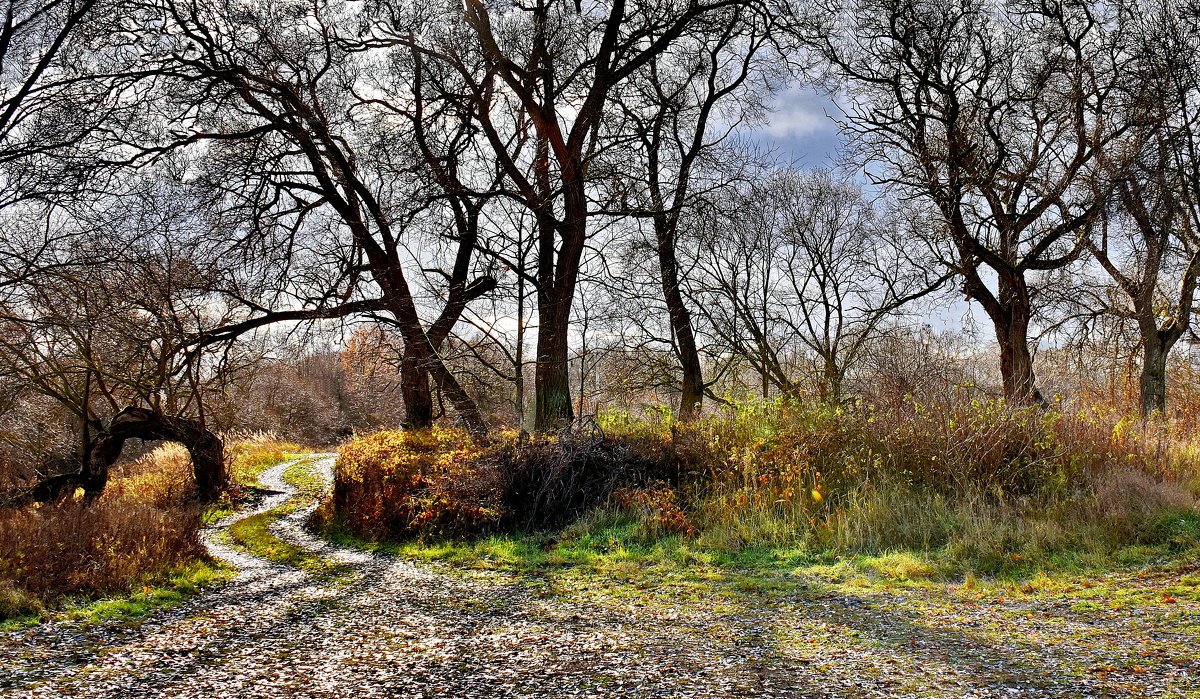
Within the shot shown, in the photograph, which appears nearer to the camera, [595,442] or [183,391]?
[595,442]

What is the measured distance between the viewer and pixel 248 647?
5266 mm

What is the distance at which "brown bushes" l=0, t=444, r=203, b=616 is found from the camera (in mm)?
6402

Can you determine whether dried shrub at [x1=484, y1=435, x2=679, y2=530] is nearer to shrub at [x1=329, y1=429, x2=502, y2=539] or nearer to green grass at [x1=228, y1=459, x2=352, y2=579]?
shrub at [x1=329, y1=429, x2=502, y2=539]

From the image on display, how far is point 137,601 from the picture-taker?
6.43 meters

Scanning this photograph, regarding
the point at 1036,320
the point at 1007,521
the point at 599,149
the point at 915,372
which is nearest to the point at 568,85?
the point at 599,149

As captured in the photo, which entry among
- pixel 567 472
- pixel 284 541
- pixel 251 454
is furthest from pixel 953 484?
pixel 251 454

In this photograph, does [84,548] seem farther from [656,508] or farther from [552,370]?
[552,370]

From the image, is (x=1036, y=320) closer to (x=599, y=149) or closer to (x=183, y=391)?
(x=599, y=149)

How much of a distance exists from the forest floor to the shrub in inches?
83.2

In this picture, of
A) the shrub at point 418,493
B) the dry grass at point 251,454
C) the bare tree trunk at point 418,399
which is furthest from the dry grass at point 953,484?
the dry grass at point 251,454

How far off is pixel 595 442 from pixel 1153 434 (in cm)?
724

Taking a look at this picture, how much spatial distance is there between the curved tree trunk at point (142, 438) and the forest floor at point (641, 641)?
5.76 metres

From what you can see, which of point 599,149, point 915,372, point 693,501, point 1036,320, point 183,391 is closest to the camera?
point 693,501

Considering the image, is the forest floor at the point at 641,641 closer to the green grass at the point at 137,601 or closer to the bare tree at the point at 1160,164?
the green grass at the point at 137,601
